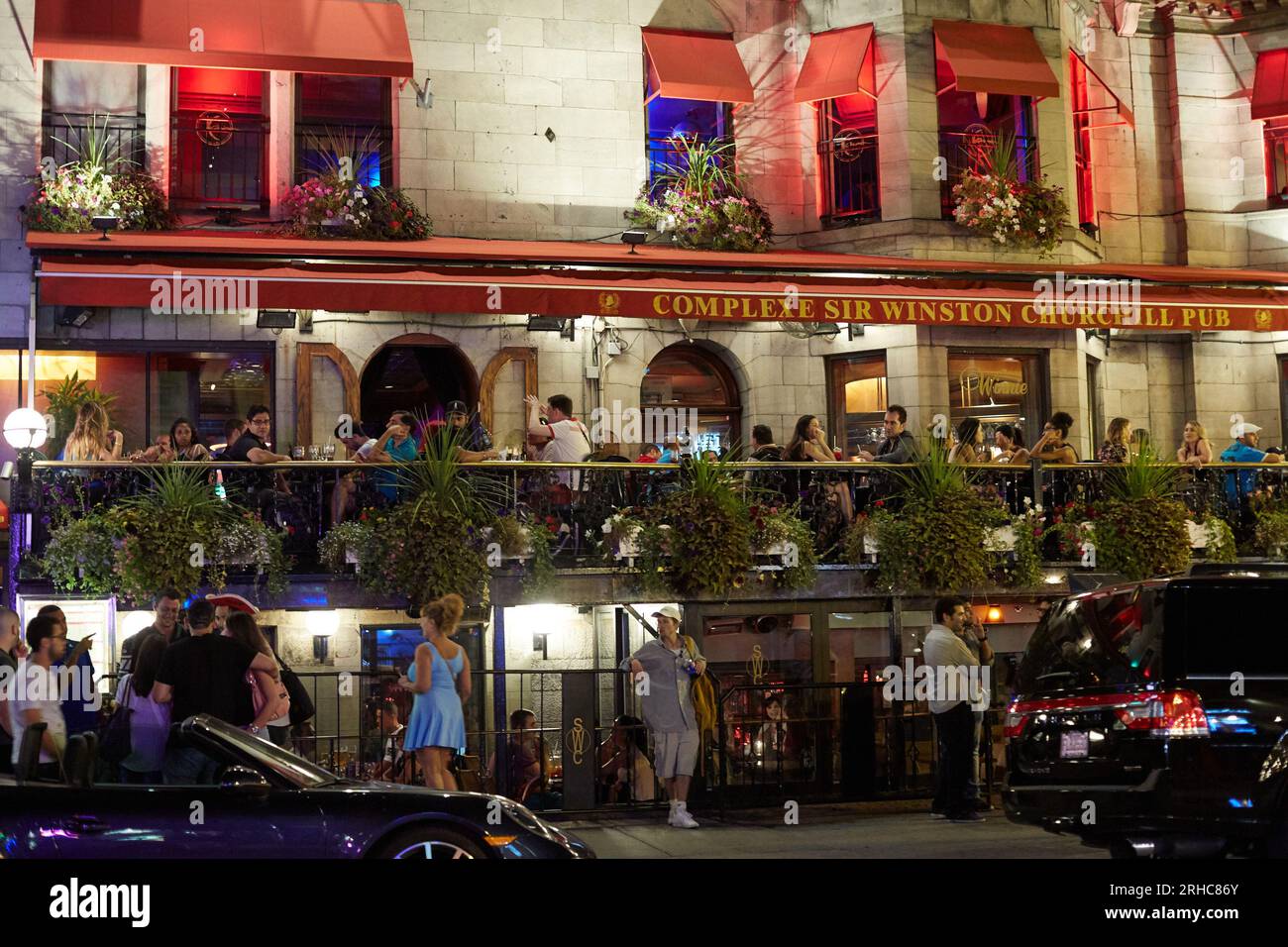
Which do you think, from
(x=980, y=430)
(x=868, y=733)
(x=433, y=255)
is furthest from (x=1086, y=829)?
(x=980, y=430)

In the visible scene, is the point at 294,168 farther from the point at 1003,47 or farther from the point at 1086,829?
the point at 1086,829

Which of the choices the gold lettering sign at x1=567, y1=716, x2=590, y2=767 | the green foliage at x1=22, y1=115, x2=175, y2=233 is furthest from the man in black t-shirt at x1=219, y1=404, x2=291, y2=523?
the green foliage at x1=22, y1=115, x2=175, y2=233

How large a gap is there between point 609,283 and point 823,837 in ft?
20.3

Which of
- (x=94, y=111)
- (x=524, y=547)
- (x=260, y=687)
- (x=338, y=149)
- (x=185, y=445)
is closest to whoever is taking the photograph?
(x=260, y=687)

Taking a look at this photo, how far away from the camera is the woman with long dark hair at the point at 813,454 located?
16094 mm

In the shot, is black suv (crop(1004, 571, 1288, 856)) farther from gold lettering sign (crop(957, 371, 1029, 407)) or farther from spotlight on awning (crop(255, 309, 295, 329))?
spotlight on awning (crop(255, 309, 295, 329))

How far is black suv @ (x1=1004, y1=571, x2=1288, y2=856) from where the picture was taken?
9.20 m

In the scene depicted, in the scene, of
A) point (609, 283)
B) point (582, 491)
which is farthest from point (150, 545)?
point (609, 283)

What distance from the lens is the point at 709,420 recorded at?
2012 centimetres

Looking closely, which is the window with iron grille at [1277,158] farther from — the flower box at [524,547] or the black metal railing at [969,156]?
the flower box at [524,547]

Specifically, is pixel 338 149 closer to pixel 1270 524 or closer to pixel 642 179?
pixel 642 179

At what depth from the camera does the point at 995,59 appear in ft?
64.9

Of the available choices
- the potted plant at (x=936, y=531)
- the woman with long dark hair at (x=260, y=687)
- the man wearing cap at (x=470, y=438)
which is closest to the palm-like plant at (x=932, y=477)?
the potted plant at (x=936, y=531)

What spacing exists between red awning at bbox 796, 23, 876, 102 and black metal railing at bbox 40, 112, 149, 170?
8.10m
